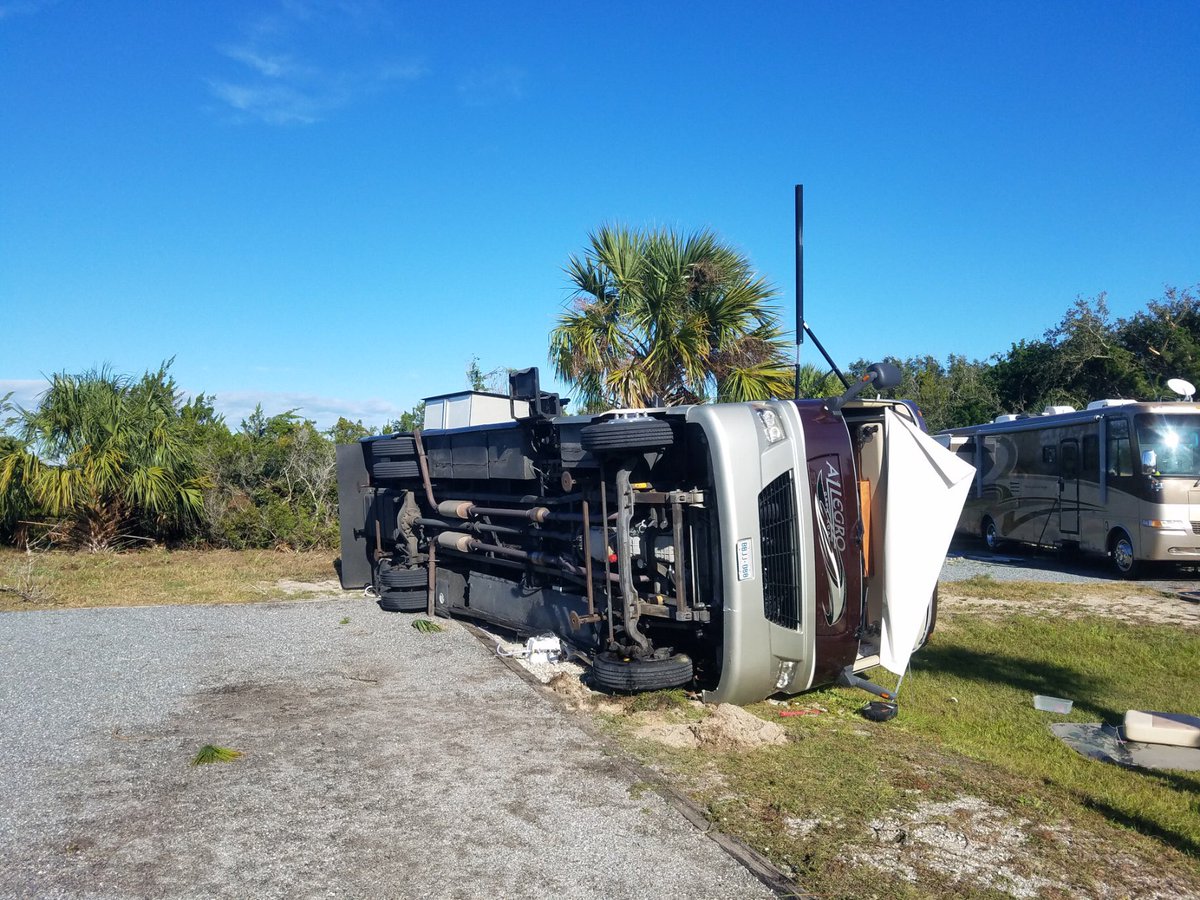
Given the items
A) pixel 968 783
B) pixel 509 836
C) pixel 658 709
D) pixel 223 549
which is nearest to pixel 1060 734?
pixel 968 783

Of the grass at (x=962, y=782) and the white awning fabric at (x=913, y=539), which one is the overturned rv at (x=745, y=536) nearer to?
the white awning fabric at (x=913, y=539)

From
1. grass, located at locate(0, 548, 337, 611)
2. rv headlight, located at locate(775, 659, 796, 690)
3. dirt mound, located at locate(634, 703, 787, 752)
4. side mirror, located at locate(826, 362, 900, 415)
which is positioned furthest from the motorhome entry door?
grass, located at locate(0, 548, 337, 611)

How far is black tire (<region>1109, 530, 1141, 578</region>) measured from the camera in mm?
14875

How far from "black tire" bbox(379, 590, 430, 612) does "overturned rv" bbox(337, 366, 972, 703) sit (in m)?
3.13

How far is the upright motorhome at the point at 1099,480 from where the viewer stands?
1431cm

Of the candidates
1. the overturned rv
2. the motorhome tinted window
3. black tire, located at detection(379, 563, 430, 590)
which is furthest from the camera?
the motorhome tinted window

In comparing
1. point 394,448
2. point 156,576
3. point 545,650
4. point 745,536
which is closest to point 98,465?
point 156,576

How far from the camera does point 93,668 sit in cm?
840

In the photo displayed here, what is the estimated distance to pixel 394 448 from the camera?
11.4 metres

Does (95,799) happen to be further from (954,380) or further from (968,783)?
(954,380)

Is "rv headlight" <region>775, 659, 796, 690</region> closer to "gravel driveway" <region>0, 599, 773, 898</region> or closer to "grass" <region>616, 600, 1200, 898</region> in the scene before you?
"grass" <region>616, 600, 1200, 898</region>

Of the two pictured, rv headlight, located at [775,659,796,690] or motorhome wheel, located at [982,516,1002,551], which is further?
motorhome wheel, located at [982,516,1002,551]

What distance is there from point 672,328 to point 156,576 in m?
8.78

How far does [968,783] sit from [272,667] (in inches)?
231
